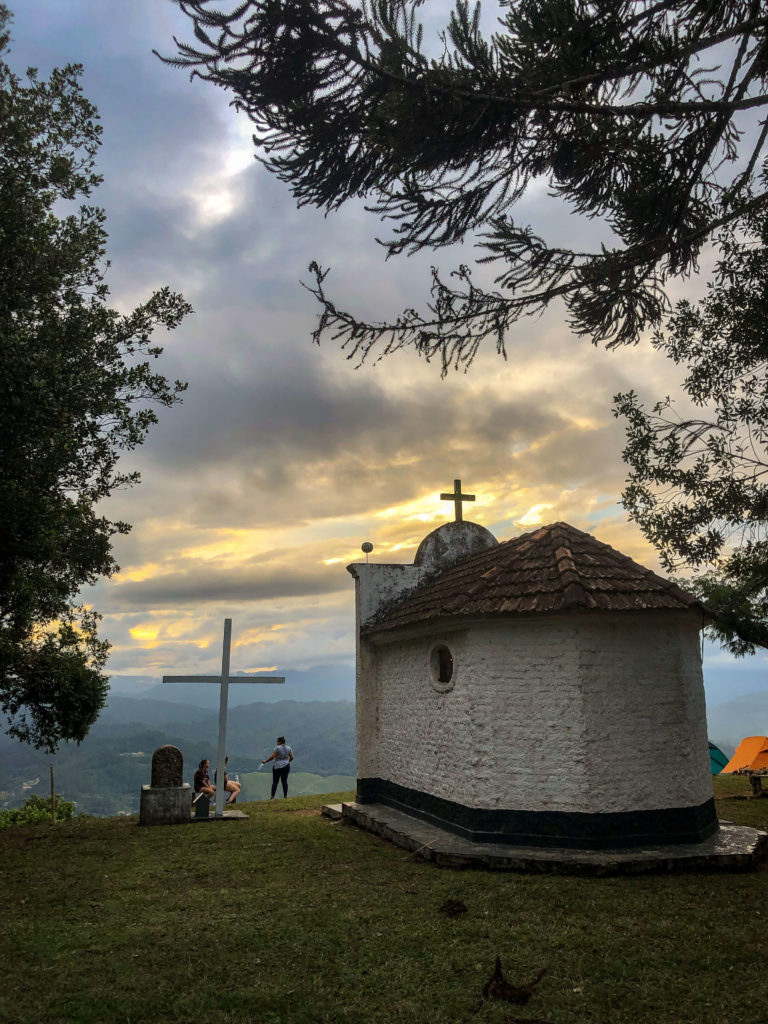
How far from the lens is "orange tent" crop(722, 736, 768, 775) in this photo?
17.0 meters

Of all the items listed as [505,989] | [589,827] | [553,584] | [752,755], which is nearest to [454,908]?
[505,989]

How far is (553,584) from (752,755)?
11.8 meters

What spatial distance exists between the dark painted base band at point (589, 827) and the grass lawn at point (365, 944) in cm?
81

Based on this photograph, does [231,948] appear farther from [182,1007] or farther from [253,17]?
[253,17]

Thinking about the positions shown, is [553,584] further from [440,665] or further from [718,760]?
[718,760]

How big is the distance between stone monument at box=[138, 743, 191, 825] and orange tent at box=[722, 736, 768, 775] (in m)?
12.9

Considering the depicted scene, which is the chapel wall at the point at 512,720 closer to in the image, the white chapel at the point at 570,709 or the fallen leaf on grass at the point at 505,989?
the white chapel at the point at 570,709

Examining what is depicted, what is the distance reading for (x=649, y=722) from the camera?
31.4ft

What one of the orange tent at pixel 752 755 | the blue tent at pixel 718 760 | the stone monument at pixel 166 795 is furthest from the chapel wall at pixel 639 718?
the blue tent at pixel 718 760

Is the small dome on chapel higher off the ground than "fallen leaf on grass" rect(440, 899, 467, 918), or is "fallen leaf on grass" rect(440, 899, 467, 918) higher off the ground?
the small dome on chapel

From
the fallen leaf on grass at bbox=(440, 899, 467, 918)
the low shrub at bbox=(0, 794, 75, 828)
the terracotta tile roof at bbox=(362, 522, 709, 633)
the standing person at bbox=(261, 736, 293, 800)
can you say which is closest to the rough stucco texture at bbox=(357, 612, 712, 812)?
the terracotta tile roof at bbox=(362, 522, 709, 633)

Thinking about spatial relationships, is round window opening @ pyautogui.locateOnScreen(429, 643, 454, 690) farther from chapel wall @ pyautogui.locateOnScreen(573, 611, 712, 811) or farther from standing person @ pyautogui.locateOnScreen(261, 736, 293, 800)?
standing person @ pyautogui.locateOnScreen(261, 736, 293, 800)

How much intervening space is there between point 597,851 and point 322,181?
9123mm

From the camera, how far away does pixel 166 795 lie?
541 inches
